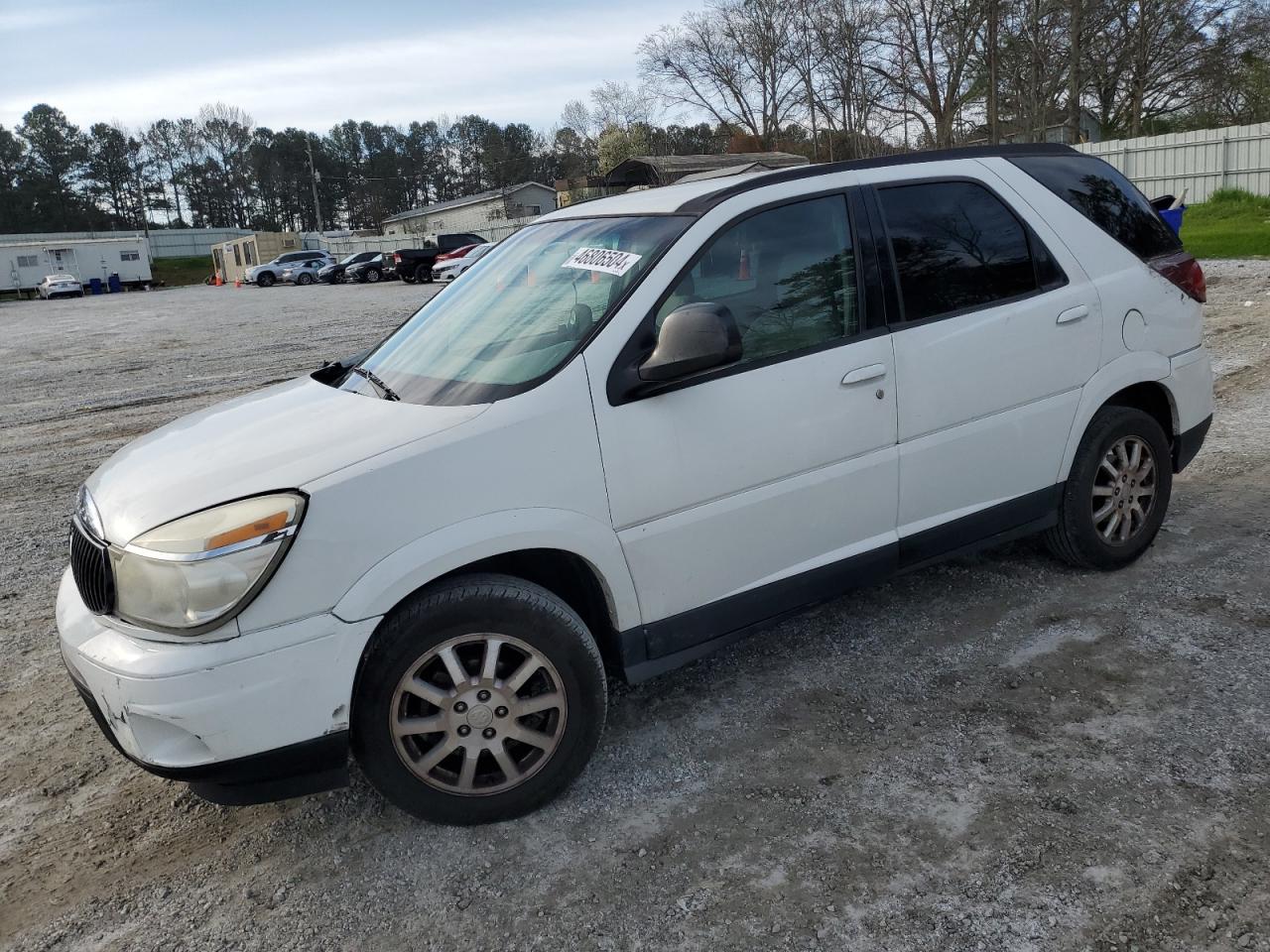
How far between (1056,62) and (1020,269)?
132 ft

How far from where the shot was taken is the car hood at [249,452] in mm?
2686

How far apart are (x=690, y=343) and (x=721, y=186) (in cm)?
87

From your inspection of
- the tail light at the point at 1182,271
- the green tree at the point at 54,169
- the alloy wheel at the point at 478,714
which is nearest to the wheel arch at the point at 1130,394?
the tail light at the point at 1182,271

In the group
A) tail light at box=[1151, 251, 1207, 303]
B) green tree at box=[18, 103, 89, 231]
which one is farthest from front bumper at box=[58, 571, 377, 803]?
green tree at box=[18, 103, 89, 231]

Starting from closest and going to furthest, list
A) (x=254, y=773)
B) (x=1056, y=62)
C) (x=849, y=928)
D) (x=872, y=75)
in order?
(x=849, y=928) → (x=254, y=773) → (x=1056, y=62) → (x=872, y=75)

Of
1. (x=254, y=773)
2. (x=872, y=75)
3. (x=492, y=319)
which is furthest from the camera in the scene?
(x=872, y=75)

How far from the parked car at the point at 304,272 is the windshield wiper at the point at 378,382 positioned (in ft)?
157

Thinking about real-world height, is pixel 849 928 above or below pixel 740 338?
below

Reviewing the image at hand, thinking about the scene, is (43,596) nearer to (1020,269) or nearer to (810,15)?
(1020,269)

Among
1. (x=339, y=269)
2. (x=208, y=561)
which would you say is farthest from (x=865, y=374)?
(x=339, y=269)

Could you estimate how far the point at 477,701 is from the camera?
2809 millimetres

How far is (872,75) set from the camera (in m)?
44.4

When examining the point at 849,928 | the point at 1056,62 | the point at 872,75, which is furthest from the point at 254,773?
the point at 872,75

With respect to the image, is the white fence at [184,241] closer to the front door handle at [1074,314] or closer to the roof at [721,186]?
the roof at [721,186]
